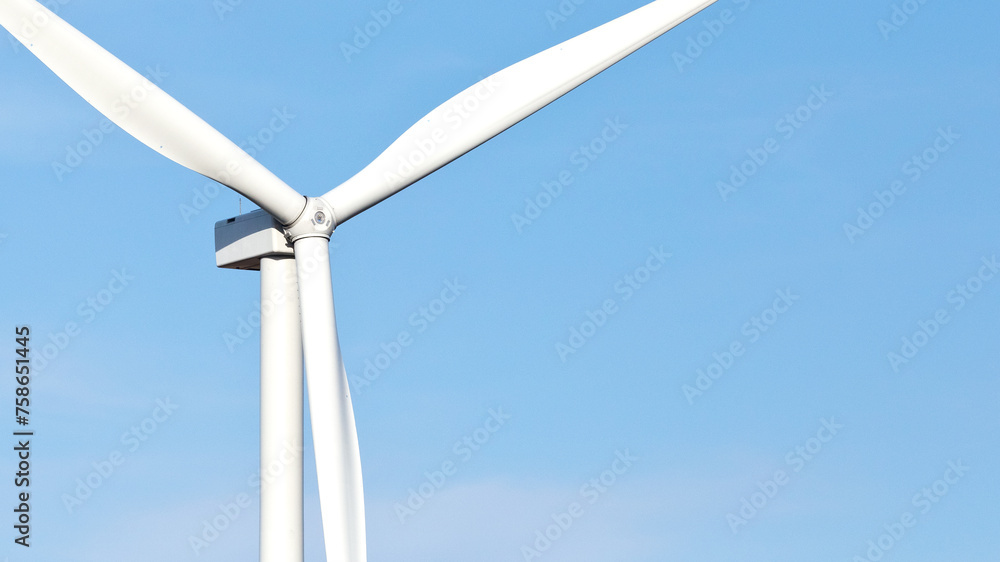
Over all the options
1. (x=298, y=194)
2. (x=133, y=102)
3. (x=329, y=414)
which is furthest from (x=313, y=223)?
(x=133, y=102)

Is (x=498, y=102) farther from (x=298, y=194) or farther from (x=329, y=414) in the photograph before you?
(x=329, y=414)

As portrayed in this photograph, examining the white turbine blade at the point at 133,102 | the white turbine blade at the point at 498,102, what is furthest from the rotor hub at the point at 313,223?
the white turbine blade at the point at 133,102

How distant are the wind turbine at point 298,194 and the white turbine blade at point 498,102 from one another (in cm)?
2

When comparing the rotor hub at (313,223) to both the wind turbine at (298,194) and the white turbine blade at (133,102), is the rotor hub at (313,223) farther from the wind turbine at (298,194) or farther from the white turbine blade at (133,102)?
the white turbine blade at (133,102)

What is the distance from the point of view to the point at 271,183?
2245 cm

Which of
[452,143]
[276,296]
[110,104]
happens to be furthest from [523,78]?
[110,104]

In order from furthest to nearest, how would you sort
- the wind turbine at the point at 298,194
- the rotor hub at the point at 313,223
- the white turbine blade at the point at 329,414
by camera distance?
the rotor hub at the point at 313,223
the white turbine blade at the point at 329,414
the wind turbine at the point at 298,194

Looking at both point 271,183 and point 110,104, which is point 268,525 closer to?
point 271,183

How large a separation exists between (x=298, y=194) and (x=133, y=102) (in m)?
3.06

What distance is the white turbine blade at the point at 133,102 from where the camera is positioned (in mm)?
20109

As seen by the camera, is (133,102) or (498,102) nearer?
(133,102)

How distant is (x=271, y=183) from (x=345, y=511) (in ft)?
15.4

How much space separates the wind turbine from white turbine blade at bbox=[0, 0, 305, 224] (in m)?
0.02

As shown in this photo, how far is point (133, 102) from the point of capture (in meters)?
20.8
